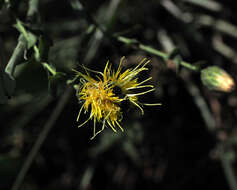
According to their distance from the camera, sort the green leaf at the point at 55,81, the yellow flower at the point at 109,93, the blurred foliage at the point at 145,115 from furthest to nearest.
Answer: the blurred foliage at the point at 145,115, the yellow flower at the point at 109,93, the green leaf at the point at 55,81

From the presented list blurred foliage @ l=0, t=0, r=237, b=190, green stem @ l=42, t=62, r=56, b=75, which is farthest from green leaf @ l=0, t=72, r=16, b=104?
blurred foliage @ l=0, t=0, r=237, b=190

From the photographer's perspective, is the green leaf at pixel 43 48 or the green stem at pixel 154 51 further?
the green stem at pixel 154 51

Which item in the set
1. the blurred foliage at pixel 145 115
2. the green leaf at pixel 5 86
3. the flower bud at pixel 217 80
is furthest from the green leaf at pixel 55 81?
the blurred foliage at pixel 145 115

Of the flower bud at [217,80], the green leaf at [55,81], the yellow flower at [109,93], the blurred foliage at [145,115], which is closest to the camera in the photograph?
the green leaf at [55,81]

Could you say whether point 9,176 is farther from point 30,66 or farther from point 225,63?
point 225,63

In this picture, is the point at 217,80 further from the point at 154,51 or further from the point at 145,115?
the point at 145,115

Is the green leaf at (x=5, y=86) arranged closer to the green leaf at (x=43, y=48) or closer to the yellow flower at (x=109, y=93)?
the green leaf at (x=43, y=48)

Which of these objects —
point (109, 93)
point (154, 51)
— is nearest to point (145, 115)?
point (154, 51)

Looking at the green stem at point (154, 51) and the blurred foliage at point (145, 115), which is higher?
the green stem at point (154, 51)

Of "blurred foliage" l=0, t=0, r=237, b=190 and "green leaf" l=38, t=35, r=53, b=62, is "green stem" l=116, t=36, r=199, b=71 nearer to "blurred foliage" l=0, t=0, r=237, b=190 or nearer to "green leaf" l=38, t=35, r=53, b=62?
"green leaf" l=38, t=35, r=53, b=62
